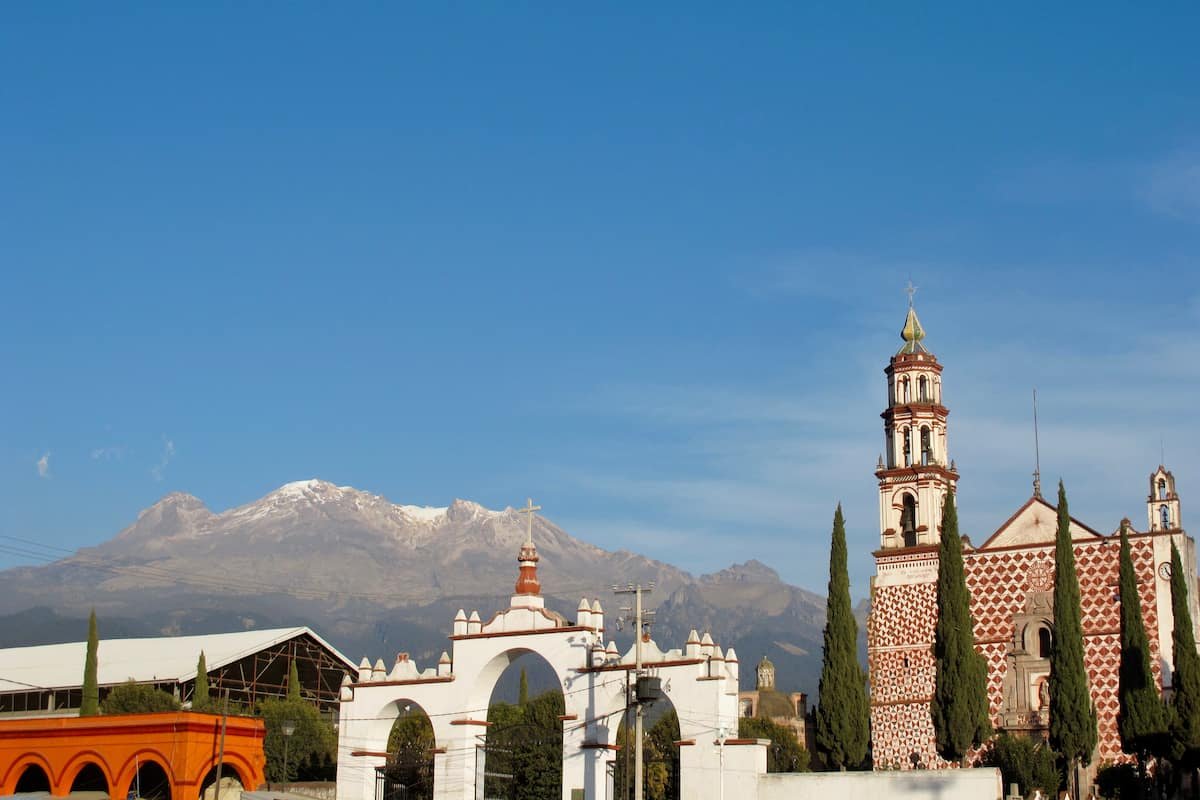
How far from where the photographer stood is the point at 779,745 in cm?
9206

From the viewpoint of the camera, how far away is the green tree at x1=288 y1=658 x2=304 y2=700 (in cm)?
7292

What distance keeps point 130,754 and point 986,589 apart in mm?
34744

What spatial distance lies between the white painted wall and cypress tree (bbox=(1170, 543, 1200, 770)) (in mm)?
9635

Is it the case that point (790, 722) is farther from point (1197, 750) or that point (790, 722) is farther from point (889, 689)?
point (1197, 750)

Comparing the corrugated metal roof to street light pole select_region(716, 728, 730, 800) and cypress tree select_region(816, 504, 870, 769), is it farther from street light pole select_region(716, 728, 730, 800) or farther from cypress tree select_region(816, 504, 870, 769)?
street light pole select_region(716, 728, 730, 800)

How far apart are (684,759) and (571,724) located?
4.10m

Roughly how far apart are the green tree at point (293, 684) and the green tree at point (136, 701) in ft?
22.4

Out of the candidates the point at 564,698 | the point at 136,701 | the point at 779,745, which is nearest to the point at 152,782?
the point at 136,701

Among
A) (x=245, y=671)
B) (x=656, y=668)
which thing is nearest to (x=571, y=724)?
(x=656, y=668)

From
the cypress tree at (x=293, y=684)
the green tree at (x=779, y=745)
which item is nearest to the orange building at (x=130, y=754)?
the cypress tree at (x=293, y=684)

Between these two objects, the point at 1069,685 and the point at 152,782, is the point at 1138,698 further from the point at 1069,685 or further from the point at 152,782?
the point at 152,782

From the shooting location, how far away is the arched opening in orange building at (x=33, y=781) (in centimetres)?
5353

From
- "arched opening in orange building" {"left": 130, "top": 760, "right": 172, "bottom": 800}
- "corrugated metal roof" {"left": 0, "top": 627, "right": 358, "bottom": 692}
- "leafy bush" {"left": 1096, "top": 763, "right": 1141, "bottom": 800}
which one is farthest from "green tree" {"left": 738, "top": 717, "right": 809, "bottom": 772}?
"arched opening in orange building" {"left": 130, "top": 760, "right": 172, "bottom": 800}

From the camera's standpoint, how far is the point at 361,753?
48.1m
